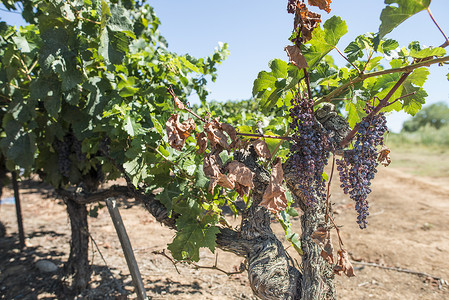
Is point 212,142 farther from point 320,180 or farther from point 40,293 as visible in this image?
point 40,293

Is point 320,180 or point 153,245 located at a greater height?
point 320,180

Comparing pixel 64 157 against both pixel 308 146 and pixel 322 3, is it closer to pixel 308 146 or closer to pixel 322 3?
pixel 308 146

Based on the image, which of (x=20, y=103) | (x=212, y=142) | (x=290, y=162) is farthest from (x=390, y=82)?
(x=20, y=103)

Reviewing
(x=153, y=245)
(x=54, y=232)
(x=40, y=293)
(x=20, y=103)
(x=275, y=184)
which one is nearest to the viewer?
(x=275, y=184)

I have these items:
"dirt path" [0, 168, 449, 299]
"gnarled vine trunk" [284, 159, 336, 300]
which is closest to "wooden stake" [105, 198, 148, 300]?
"dirt path" [0, 168, 449, 299]

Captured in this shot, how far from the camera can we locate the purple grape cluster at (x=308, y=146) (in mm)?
1332

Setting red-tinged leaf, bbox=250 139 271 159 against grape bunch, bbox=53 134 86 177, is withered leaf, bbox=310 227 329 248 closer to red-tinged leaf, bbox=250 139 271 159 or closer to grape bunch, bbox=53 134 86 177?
red-tinged leaf, bbox=250 139 271 159

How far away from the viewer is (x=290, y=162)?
63.1 inches

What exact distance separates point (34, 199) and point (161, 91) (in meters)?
8.13

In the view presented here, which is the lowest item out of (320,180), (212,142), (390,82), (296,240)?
(296,240)

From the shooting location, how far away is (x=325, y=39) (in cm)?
126

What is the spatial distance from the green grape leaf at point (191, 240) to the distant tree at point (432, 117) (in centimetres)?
4368

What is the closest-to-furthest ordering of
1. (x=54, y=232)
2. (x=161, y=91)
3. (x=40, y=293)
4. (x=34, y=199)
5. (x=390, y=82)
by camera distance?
(x=390, y=82) < (x=161, y=91) < (x=40, y=293) < (x=54, y=232) < (x=34, y=199)

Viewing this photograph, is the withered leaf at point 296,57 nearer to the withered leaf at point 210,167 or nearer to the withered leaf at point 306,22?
the withered leaf at point 306,22
